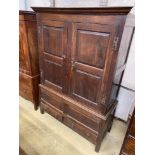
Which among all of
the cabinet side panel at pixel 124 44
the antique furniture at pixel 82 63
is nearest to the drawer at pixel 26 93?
the antique furniture at pixel 82 63

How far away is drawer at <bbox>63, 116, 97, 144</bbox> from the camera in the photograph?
1.56 meters

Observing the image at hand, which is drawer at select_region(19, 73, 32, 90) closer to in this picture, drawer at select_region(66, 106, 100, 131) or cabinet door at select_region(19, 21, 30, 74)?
cabinet door at select_region(19, 21, 30, 74)

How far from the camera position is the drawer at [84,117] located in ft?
4.84

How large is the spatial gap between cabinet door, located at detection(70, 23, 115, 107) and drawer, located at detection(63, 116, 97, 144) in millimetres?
349

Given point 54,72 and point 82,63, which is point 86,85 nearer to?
point 82,63

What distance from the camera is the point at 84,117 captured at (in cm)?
156

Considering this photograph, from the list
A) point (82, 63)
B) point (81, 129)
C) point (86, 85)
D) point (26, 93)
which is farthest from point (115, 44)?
point (26, 93)

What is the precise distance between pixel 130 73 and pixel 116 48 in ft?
2.74

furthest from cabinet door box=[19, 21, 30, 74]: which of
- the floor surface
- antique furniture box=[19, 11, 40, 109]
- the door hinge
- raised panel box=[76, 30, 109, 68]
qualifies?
the door hinge

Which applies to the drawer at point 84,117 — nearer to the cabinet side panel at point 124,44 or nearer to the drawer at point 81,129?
the drawer at point 81,129

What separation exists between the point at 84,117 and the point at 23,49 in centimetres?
129
